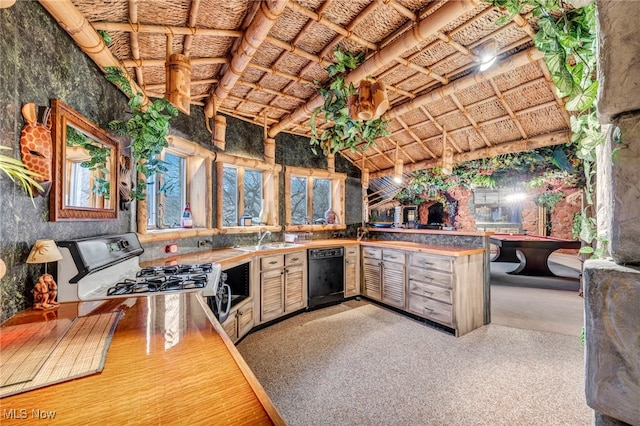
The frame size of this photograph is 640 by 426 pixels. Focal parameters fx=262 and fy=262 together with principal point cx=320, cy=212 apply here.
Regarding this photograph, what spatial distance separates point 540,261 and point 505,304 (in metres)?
2.74

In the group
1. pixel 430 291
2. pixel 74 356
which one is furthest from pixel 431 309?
pixel 74 356

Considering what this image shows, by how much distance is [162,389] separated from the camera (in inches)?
28.0

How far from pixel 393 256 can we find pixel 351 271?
79 centimetres

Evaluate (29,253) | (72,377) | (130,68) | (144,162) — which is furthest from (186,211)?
(72,377)

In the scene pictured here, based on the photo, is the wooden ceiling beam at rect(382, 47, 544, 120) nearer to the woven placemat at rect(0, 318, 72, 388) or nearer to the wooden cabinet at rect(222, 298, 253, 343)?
the wooden cabinet at rect(222, 298, 253, 343)

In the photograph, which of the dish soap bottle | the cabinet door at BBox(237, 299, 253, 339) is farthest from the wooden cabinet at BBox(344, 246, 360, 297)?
the dish soap bottle

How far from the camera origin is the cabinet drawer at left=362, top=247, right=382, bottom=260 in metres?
4.09

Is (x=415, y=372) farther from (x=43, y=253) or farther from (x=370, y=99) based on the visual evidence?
(x=43, y=253)

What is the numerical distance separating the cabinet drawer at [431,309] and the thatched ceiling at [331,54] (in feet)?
8.15

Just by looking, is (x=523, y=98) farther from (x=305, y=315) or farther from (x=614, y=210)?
(x=305, y=315)

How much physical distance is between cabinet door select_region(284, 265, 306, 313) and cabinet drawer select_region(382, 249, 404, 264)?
1.28m

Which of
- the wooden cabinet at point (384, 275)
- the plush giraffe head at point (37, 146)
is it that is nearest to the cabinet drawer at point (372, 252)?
the wooden cabinet at point (384, 275)

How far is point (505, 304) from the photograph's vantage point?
13.8ft

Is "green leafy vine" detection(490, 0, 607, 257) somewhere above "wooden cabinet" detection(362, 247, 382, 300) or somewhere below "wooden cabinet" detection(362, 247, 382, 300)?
above
